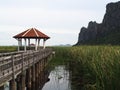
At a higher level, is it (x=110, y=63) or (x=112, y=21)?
(x=112, y=21)

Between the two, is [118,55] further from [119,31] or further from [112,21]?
[112,21]

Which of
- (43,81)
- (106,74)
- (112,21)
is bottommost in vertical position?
(43,81)

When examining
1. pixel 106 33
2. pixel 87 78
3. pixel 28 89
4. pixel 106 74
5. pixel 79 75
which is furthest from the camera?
pixel 106 33

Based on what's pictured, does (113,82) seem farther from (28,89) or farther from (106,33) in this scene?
(106,33)

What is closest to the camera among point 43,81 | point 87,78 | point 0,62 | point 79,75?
point 0,62

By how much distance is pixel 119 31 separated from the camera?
179875mm

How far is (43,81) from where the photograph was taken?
1104 inches

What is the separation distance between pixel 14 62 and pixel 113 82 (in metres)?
6.28

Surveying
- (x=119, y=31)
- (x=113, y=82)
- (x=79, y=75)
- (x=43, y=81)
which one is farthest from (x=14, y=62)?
(x=119, y=31)

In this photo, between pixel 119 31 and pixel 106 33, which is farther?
pixel 106 33

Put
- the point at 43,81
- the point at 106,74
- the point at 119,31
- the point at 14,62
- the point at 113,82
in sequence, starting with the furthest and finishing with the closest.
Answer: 1. the point at 119,31
2. the point at 43,81
3. the point at 14,62
4. the point at 106,74
5. the point at 113,82

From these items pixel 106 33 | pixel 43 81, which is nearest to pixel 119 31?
pixel 106 33

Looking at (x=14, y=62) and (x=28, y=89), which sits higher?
(x=14, y=62)

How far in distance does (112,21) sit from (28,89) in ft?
585
